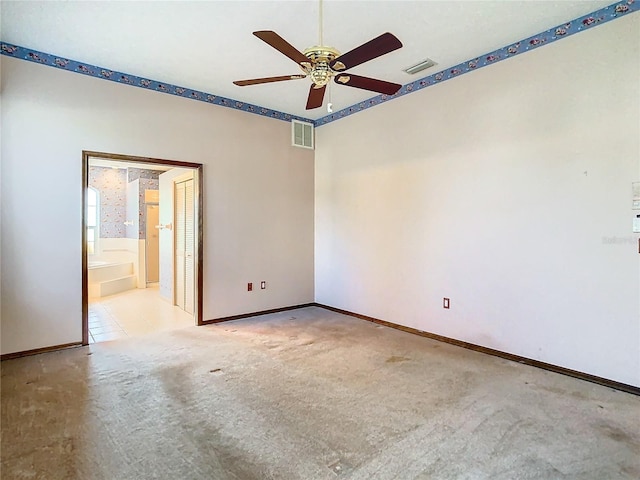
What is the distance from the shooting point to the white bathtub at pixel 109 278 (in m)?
6.81

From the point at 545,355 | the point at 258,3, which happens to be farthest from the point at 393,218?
the point at 258,3

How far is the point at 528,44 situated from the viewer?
3199 millimetres

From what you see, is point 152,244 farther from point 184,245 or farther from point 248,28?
point 248,28

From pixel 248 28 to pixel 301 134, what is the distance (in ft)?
8.26

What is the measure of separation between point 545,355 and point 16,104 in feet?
17.8

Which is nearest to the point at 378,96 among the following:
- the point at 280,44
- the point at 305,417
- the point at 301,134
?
the point at 301,134

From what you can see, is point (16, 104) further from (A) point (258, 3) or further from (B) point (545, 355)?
(B) point (545, 355)

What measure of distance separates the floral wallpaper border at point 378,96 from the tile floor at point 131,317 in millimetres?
2886

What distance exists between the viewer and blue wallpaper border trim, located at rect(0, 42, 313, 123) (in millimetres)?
3381

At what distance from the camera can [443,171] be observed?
391 cm

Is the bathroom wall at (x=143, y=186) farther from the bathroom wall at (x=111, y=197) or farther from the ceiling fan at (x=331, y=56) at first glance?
the ceiling fan at (x=331, y=56)

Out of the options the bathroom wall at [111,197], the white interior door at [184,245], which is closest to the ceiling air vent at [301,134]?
the white interior door at [184,245]

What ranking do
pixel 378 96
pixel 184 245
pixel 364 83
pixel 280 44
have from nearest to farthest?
pixel 280 44, pixel 364 83, pixel 378 96, pixel 184 245

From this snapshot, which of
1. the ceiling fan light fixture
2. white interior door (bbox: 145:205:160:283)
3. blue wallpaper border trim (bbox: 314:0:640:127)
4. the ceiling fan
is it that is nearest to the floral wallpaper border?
blue wallpaper border trim (bbox: 314:0:640:127)
